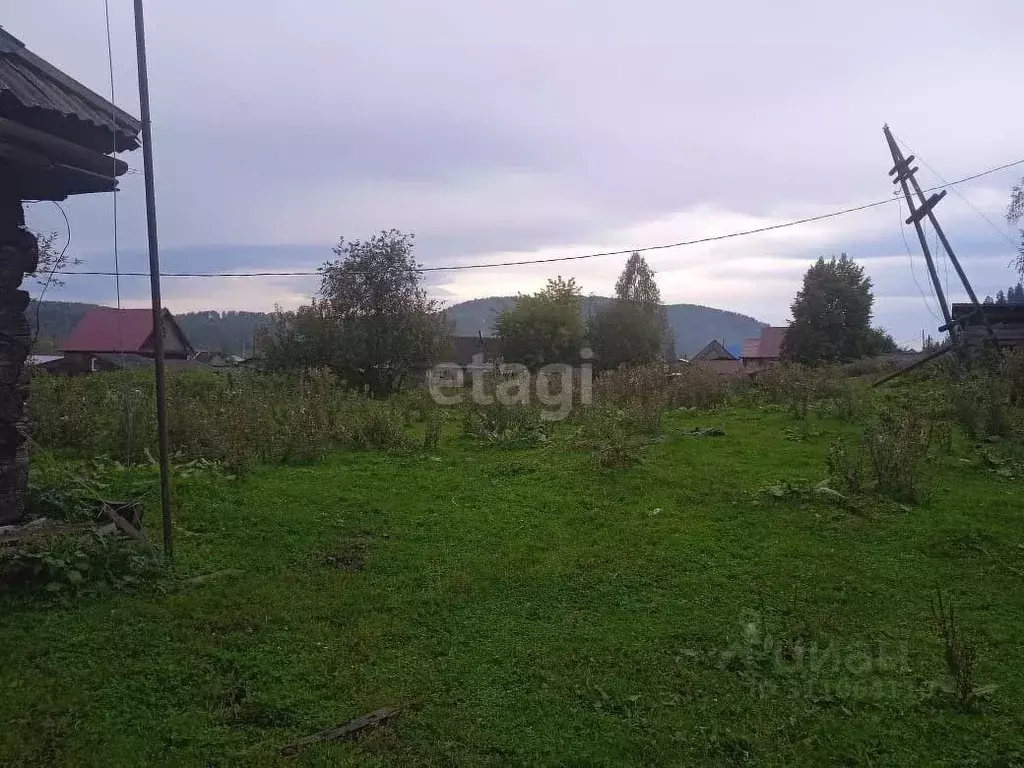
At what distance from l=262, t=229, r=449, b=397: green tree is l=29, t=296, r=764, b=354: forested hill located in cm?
186

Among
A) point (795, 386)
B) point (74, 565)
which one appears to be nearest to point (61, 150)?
point (74, 565)

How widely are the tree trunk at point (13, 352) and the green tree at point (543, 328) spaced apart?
2453cm

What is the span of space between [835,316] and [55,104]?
33510 millimetres

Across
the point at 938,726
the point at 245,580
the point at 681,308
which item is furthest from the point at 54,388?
the point at 681,308

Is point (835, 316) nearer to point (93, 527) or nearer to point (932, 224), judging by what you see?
point (932, 224)

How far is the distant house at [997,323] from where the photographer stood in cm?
1403

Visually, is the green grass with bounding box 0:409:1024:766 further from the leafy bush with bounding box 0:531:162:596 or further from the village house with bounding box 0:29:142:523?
the village house with bounding box 0:29:142:523

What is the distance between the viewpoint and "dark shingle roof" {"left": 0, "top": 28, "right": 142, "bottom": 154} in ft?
13.9

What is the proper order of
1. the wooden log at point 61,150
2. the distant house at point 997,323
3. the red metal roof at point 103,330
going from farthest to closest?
the red metal roof at point 103,330 < the distant house at point 997,323 < the wooden log at point 61,150

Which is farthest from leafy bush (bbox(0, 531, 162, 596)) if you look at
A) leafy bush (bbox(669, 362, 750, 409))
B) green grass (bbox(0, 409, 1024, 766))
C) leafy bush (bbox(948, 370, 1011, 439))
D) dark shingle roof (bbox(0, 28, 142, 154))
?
leafy bush (bbox(669, 362, 750, 409))

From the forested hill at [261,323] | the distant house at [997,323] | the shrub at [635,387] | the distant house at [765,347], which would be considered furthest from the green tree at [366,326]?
the distant house at [765,347]

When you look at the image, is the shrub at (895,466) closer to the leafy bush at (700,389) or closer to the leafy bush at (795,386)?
the leafy bush at (795,386)

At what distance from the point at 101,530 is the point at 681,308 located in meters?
114

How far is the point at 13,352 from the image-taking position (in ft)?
16.0
